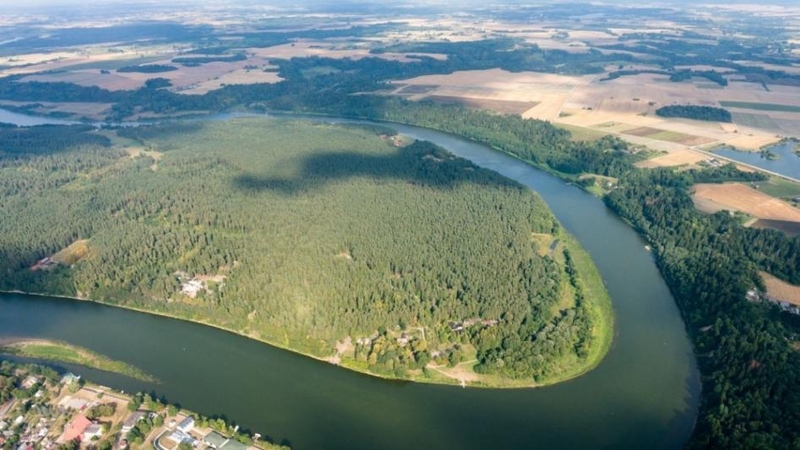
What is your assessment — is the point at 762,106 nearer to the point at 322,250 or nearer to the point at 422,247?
the point at 422,247

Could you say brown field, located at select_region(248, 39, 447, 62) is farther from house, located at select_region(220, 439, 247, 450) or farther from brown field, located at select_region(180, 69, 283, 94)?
house, located at select_region(220, 439, 247, 450)

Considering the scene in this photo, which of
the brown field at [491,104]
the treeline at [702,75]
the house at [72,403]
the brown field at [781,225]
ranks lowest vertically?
the brown field at [781,225]

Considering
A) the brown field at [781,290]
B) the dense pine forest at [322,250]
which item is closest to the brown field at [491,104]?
the dense pine forest at [322,250]

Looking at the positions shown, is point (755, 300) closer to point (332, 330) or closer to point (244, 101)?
point (332, 330)

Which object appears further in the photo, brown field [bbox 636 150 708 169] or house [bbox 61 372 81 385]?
brown field [bbox 636 150 708 169]

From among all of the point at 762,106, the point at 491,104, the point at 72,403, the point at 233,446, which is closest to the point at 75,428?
the point at 72,403

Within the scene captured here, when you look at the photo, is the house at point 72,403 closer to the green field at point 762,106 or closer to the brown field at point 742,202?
the brown field at point 742,202

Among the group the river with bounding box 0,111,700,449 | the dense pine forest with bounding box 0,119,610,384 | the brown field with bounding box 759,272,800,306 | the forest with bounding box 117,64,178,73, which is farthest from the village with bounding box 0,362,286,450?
the forest with bounding box 117,64,178,73
